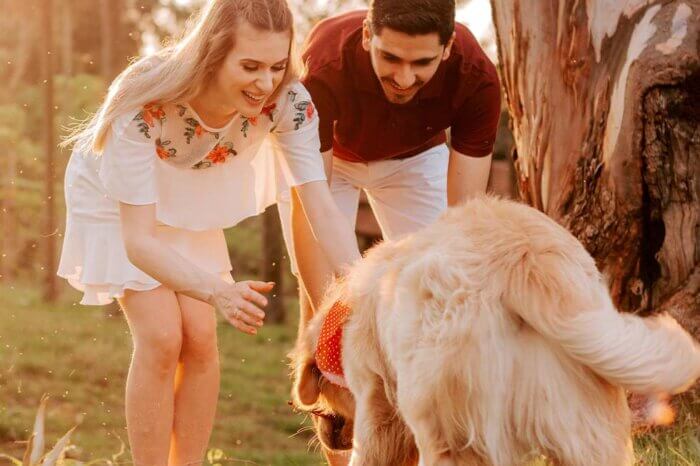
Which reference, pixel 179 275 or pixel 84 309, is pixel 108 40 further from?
pixel 179 275

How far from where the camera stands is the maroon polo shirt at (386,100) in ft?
14.5

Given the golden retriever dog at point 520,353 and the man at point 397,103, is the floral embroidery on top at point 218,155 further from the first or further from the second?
the golden retriever dog at point 520,353

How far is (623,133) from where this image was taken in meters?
4.27

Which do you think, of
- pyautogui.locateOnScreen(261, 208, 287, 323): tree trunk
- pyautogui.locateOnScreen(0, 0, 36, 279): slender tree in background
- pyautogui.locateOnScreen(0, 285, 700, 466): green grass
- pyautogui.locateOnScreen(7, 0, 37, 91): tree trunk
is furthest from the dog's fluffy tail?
pyautogui.locateOnScreen(7, 0, 37, 91): tree trunk

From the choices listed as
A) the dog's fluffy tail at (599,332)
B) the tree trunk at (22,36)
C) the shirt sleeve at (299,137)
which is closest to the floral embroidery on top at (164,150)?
the shirt sleeve at (299,137)

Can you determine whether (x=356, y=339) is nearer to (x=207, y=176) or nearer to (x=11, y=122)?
(x=207, y=176)

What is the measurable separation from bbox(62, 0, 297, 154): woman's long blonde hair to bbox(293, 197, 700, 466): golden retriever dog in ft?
3.73

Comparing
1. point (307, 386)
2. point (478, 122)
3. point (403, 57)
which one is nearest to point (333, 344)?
point (307, 386)

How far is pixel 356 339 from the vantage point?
323 centimetres

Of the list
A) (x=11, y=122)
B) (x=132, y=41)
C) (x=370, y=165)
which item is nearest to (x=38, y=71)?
(x=132, y=41)

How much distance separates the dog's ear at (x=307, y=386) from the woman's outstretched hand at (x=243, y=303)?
482 millimetres

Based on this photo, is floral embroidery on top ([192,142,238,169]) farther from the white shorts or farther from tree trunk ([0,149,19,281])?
tree trunk ([0,149,19,281])

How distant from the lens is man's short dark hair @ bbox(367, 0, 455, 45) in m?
4.01

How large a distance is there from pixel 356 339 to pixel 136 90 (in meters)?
1.23
